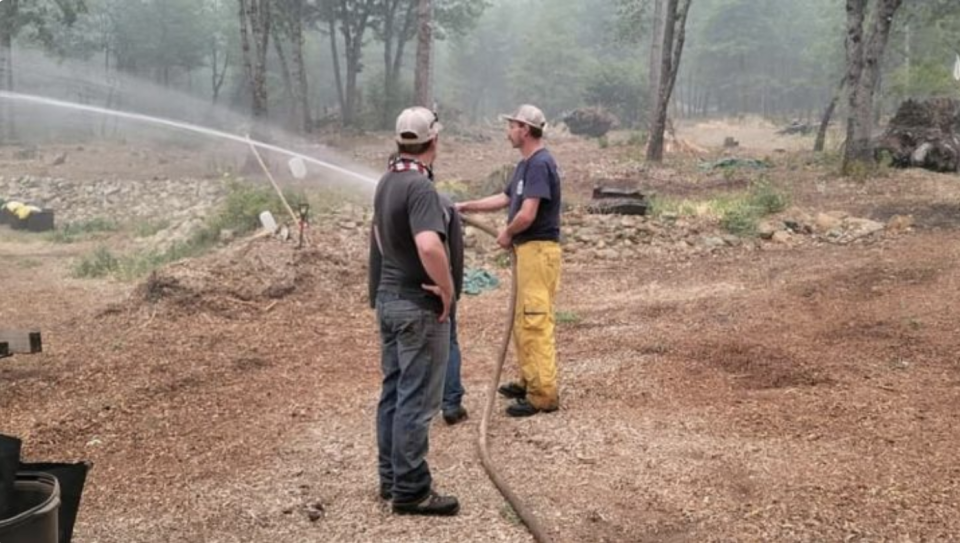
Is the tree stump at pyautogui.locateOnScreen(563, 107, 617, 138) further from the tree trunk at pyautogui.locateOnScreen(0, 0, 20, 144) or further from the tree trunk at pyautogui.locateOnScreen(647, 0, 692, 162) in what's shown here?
the tree trunk at pyautogui.locateOnScreen(0, 0, 20, 144)

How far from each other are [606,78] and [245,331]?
132ft

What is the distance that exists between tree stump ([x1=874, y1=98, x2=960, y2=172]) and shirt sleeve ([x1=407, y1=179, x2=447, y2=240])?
14.5 m

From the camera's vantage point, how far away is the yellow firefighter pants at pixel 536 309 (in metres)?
4.96

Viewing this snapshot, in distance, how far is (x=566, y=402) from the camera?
5.43 m

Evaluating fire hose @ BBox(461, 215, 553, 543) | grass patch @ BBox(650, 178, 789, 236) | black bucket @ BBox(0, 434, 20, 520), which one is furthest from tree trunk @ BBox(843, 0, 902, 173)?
black bucket @ BBox(0, 434, 20, 520)

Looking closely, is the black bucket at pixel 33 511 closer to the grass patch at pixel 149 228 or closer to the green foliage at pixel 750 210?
the green foliage at pixel 750 210

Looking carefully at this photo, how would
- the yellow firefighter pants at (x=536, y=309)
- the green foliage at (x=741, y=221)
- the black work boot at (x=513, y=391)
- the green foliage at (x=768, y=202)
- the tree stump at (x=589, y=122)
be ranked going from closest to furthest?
the yellow firefighter pants at (x=536, y=309), the black work boot at (x=513, y=391), the green foliage at (x=741, y=221), the green foliage at (x=768, y=202), the tree stump at (x=589, y=122)

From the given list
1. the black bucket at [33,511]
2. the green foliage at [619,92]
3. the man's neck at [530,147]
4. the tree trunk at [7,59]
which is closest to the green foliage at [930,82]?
the man's neck at [530,147]

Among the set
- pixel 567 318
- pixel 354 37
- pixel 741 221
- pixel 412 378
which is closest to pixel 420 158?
pixel 412 378

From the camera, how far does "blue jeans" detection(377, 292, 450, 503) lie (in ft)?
12.6

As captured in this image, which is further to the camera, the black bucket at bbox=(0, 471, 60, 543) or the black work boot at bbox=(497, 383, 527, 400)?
the black work boot at bbox=(497, 383, 527, 400)

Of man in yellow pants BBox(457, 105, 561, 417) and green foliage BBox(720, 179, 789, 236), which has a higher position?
man in yellow pants BBox(457, 105, 561, 417)

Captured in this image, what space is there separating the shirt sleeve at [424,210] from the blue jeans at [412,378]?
15.1 inches

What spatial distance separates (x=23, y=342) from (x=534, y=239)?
3185 mm
